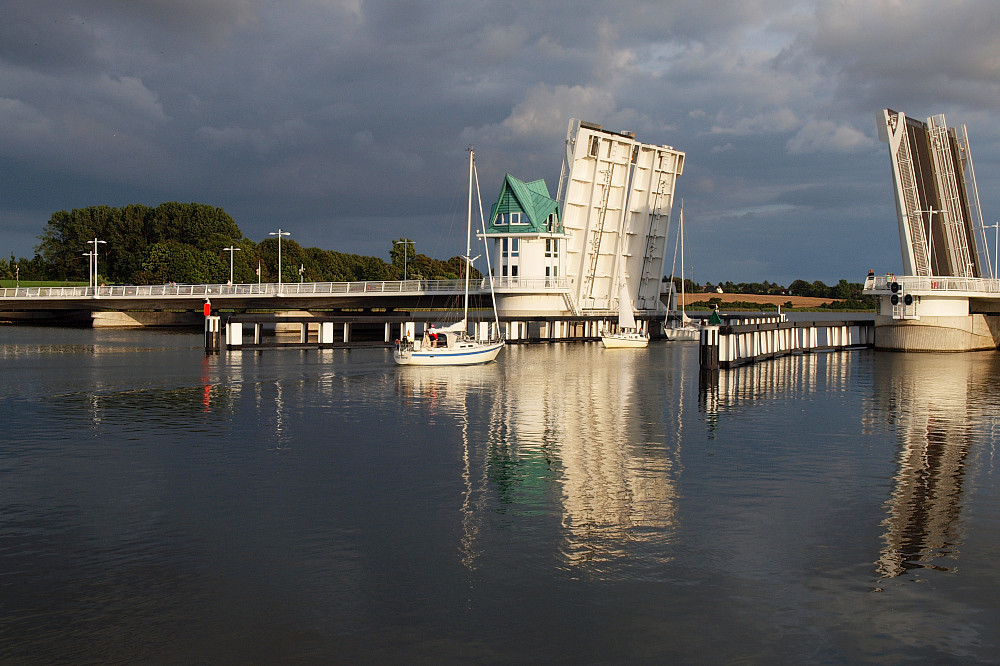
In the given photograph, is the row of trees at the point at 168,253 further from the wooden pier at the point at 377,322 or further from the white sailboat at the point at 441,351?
the white sailboat at the point at 441,351

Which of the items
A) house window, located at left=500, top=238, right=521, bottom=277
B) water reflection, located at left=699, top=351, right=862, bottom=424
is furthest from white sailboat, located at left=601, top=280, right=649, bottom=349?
water reflection, located at left=699, top=351, right=862, bottom=424

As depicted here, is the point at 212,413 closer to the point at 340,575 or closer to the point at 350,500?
the point at 350,500

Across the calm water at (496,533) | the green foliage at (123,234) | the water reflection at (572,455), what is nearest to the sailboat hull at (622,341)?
the water reflection at (572,455)

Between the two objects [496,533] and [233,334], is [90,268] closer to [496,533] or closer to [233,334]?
[233,334]

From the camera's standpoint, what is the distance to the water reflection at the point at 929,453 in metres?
11.5

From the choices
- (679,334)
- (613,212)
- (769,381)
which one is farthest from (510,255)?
(769,381)

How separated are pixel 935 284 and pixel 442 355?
92.8 feet

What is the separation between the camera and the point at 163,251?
363 feet

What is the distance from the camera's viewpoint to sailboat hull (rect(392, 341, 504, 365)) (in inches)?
1517

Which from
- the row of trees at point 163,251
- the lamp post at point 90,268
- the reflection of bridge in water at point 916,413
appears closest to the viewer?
the reflection of bridge in water at point 916,413

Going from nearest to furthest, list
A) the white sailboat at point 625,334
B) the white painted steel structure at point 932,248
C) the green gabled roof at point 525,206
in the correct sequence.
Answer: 1. the white painted steel structure at point 932,248
2. the white sailboat at point 625,334
3. the green gabled roof at point 525,206

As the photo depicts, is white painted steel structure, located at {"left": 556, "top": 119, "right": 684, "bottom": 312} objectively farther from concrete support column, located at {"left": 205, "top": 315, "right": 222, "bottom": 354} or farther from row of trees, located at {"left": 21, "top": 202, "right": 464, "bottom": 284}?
row of trees, located at {"left": 21, "top": 202, "right": 464, "bottom": 284}

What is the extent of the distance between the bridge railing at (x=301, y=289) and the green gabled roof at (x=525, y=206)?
3.65 meters

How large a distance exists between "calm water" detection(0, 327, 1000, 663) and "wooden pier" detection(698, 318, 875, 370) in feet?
32.2
